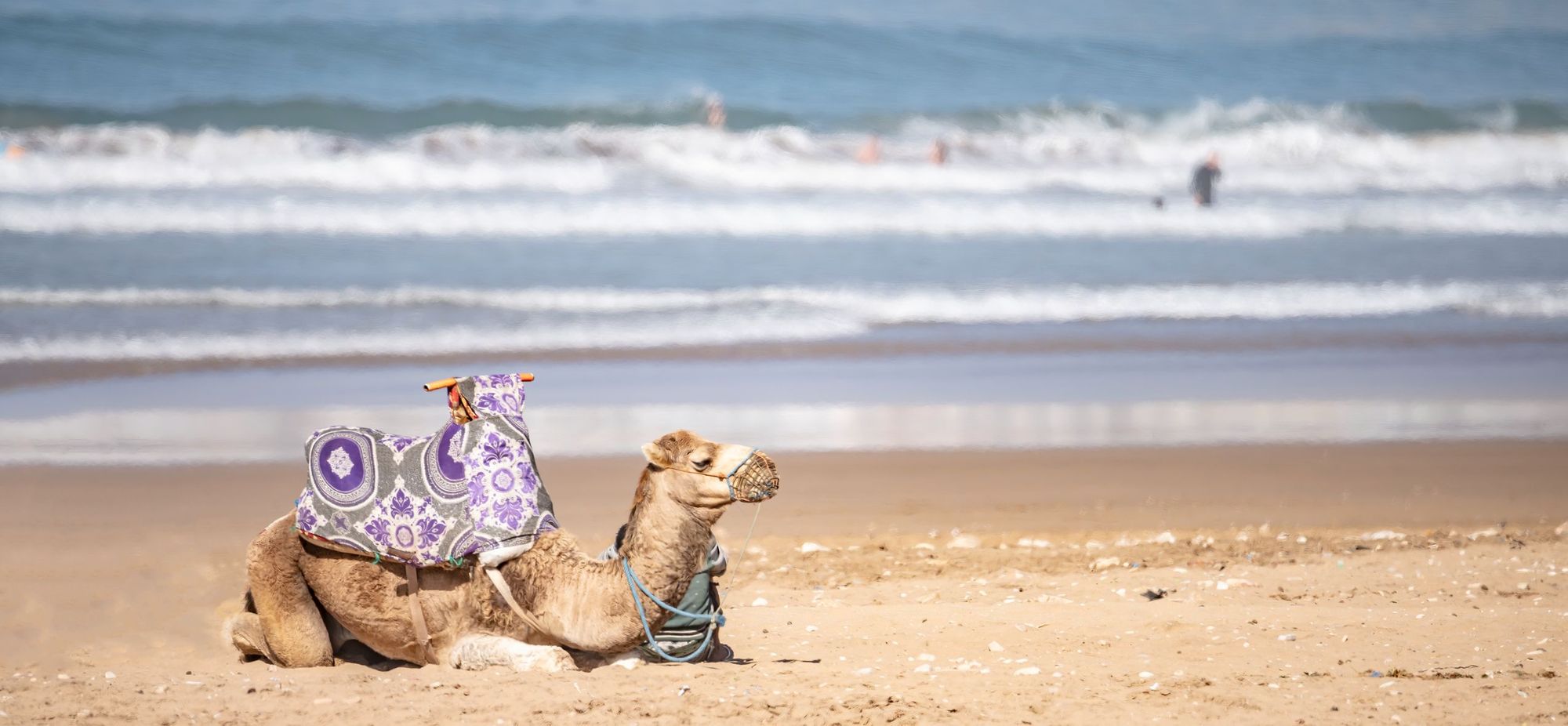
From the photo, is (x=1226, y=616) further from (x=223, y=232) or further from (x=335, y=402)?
(x=223, y=232)

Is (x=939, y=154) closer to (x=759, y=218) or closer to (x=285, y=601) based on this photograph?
(x=759, y=218)

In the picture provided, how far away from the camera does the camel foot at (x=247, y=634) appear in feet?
18.7

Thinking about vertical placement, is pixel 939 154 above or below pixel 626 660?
above

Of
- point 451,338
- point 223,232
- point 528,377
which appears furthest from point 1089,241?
point 528,377

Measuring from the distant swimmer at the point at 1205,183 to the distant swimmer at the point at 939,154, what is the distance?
466 centimetres

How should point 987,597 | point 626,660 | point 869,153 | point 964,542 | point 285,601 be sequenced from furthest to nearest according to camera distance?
1. point 869,153
2. point 964,542
3. point 987,597
4. point 285,601
5. point 626,660

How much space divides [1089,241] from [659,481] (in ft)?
48.7

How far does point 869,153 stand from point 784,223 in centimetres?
612

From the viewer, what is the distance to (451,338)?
43.2ft

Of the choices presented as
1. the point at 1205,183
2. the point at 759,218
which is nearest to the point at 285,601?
the point at 759,218

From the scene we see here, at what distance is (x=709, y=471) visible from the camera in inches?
196

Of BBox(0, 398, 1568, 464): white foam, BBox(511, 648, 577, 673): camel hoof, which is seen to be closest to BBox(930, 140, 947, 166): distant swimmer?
BBox(0, 398, 1568, 464): white foam

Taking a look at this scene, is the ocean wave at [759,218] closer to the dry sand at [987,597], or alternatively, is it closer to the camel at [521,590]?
the dry sand at [987,597]

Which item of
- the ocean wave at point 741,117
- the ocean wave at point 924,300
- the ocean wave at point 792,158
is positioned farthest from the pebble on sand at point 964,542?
the ocean wave at point 741,117
